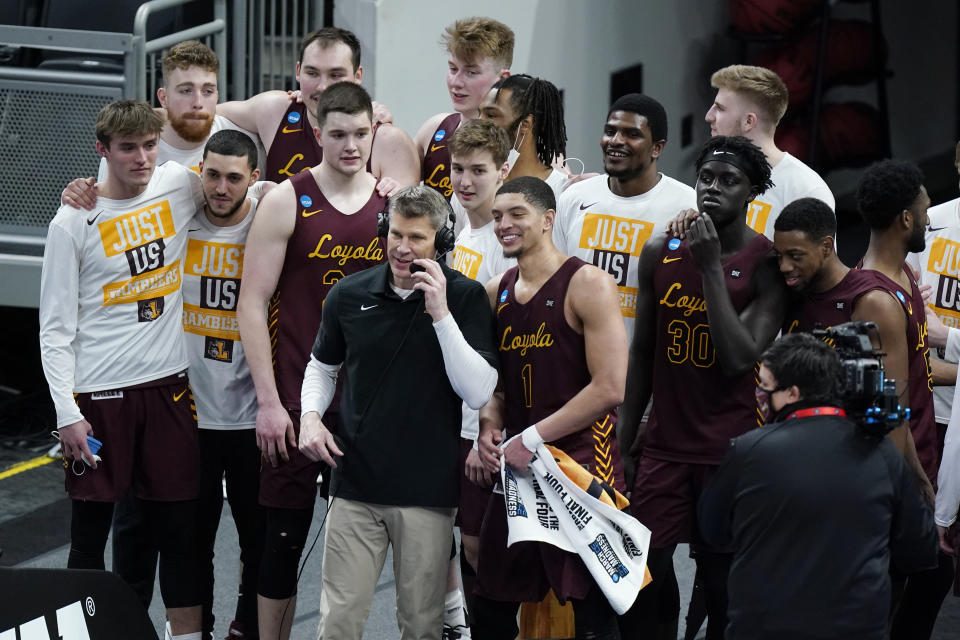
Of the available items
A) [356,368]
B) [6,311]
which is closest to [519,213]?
[356,368]

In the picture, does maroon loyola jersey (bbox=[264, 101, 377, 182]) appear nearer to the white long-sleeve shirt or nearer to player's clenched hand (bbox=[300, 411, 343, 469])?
the white long-sleeve shirt

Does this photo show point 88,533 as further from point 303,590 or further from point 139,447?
point 303,590

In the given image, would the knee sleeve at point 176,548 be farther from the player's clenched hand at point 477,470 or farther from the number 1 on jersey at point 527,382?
the number 1 on jersey at point 527,382

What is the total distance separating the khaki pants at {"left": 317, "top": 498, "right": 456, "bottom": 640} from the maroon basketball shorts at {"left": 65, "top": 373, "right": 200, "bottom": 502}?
0.77 meters

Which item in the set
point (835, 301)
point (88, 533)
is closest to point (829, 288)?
point (835, 301)

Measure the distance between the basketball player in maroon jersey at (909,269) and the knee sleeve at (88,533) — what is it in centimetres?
277

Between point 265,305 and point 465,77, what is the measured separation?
1421 millimetres

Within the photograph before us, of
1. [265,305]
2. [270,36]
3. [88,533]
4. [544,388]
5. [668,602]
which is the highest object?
[270,36]

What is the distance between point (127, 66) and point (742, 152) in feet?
11.7

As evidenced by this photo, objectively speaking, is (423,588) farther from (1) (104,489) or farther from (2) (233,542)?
(2) (233,542)

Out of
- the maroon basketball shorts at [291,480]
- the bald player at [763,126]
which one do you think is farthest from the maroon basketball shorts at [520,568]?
the bald player at [763,126]

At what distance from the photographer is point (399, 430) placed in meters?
4.33

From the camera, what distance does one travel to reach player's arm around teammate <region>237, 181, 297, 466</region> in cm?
486

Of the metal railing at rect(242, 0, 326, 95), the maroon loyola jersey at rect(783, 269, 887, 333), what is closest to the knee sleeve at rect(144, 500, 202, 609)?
the maroon loyola jersey at rect(783, 269, 887, 333)
